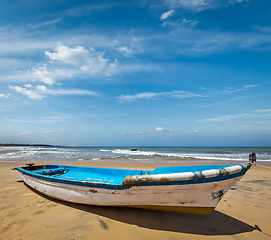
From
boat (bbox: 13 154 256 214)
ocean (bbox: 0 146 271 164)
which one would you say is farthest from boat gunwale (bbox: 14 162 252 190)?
ocean (bbox: 0 146 271 164)

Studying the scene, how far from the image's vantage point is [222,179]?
2830 millimetres

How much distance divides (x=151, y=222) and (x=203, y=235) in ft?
3.40

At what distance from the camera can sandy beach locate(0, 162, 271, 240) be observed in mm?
2890

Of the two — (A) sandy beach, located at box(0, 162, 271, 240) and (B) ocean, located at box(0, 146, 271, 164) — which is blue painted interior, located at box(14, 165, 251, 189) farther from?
(B) ocean, located at box(0, 146, 271, 164)

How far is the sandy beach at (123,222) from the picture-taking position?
9.48ft

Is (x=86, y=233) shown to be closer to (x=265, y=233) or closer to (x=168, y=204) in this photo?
(x=168, y=204)

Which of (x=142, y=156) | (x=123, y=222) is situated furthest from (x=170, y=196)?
(x=142, y=156)

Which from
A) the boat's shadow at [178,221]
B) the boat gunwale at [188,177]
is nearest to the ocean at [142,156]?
the boat's shadow at [178,221]

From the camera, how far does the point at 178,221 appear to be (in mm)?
3312

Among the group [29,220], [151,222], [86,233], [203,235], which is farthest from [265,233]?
[29,220]

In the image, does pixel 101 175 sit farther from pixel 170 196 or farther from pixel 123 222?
pixel 170 196

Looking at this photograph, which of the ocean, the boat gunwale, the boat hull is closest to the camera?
the boat gunwale

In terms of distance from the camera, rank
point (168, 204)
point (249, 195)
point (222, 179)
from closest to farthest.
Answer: point (222, 179) → point (168, 204) → point (249, 195)

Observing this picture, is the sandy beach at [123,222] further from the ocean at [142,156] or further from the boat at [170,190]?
the ocean at [142,156]
